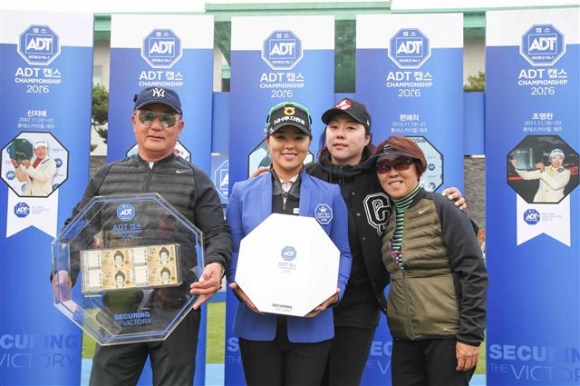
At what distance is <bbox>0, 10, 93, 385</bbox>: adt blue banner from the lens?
3.95m

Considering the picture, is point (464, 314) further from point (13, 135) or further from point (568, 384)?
point (13, 135)

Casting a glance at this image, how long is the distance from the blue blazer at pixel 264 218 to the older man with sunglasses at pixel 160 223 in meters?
0.07

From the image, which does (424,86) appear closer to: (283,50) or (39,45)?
(283,50)

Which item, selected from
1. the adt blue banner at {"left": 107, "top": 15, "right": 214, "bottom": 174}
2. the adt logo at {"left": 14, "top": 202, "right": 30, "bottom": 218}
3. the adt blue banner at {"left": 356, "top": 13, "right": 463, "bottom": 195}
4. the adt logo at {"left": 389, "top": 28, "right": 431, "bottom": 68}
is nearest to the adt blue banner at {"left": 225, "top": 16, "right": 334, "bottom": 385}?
the adt blue banner at {"left": 107, "top": 15, "right": 214, "bottom": 174}

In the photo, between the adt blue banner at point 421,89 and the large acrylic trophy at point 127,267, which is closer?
the large acrylic trophy at point 127,267

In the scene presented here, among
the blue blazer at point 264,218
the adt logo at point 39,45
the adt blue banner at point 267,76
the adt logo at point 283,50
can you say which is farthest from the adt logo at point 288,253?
the adt logo at point 39,45

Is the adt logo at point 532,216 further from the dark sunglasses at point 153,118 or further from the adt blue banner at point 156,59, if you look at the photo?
the dark sunglasses at point 153,118

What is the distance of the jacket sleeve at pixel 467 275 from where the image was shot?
2.21 metres

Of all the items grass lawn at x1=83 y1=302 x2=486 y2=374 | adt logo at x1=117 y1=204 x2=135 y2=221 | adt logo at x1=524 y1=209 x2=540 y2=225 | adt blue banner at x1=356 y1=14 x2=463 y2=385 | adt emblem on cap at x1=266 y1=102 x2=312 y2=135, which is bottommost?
grass lawn at x1=83 y1=302 x2=486 y2=374

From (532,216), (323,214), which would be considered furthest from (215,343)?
(323,214)

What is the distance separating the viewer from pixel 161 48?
398 cm

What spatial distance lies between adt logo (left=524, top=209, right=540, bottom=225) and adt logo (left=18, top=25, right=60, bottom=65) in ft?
12.0

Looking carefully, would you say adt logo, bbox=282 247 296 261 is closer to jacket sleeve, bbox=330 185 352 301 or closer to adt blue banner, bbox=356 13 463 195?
jacket sleeve, bbox=330 185 352 301

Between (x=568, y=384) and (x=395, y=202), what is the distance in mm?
2386
